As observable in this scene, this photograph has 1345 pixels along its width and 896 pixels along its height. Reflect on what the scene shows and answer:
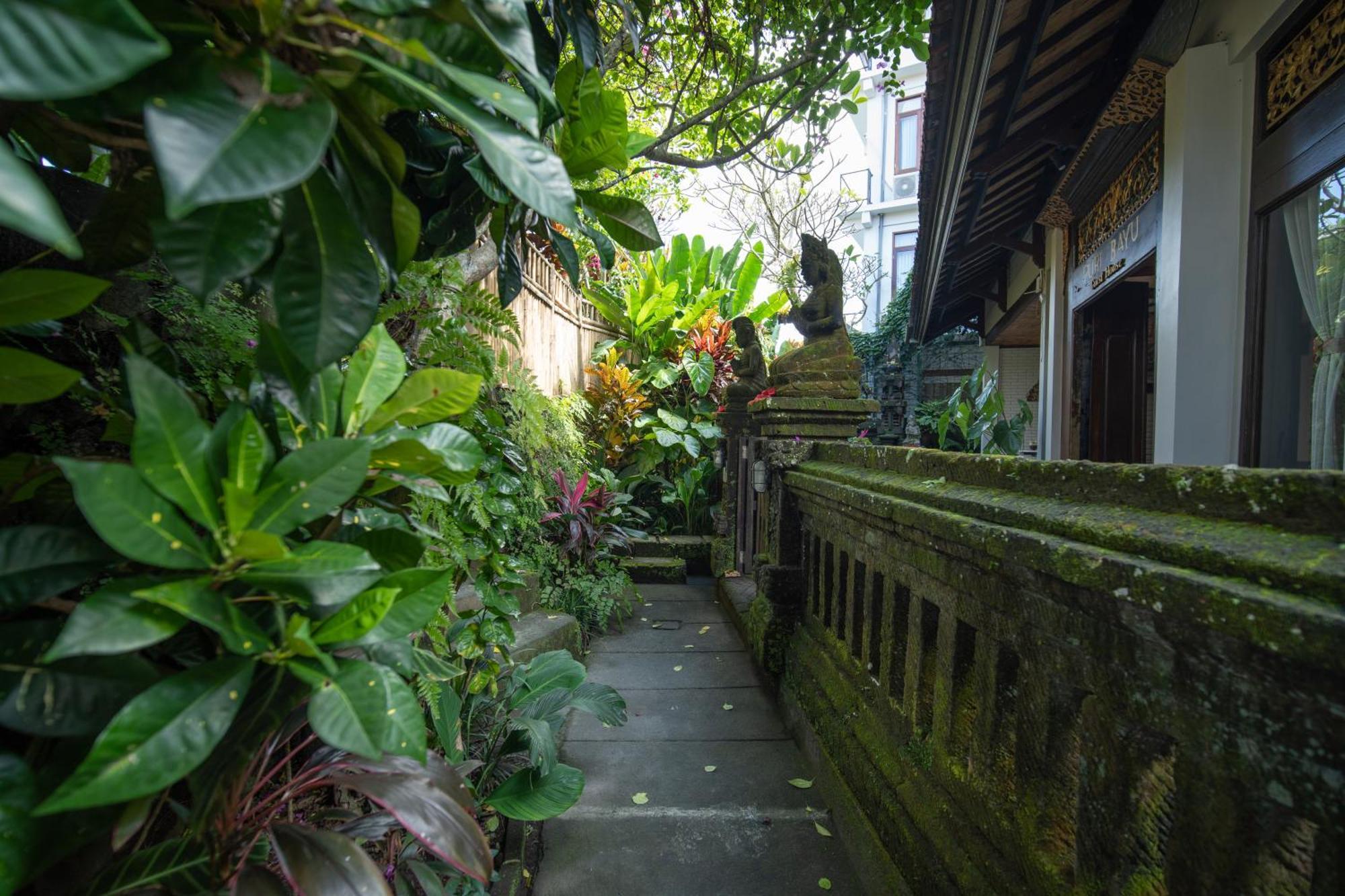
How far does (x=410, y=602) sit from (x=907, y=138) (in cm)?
2013

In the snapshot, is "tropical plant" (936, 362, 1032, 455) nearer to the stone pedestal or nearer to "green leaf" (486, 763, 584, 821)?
the stone pedestal

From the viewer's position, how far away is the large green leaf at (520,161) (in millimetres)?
526

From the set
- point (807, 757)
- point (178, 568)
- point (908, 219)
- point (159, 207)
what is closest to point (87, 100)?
point (159, 207)

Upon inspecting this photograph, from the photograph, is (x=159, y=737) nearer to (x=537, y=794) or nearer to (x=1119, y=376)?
(x=537, y=794)

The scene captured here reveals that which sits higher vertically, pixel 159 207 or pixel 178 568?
pixel 159 207

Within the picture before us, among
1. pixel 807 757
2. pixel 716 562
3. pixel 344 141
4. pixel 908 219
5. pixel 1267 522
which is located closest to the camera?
pixel 344 141

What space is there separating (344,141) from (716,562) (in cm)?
519

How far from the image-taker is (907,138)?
1742cm

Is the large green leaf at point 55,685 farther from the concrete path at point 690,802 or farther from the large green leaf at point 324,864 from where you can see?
the concrete path at point 690,802

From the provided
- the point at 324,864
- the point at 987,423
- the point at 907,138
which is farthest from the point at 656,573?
the point at 907,138

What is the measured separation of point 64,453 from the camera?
0.89 metres

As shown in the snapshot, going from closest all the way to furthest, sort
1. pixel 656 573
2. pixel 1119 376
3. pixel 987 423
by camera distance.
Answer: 1. pixel 1119 376
2. pixel 656 573
3. pixel 987 423

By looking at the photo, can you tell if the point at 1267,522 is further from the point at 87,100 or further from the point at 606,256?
the point at 87,100

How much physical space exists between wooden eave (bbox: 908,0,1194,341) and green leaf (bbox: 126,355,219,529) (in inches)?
100
